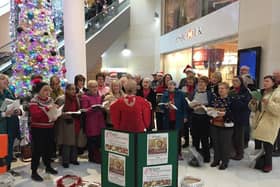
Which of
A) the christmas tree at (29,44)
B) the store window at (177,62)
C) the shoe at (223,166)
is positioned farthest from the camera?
the store window at (177,62)

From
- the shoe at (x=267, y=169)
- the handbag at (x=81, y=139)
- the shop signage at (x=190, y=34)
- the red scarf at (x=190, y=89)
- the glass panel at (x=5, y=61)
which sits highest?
the shop signage at (x=190, y=34)

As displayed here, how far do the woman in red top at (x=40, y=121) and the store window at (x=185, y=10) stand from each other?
5817 mm

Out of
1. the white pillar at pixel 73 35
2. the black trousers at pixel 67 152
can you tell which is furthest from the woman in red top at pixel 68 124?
the white pillar at pixel 73 35

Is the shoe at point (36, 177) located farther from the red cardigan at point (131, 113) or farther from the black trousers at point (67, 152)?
the red cardigan at point (131, 113)

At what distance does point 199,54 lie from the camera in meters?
9.84

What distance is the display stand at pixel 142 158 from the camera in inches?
103

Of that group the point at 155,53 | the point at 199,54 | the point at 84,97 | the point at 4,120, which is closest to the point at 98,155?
the point at 84,97

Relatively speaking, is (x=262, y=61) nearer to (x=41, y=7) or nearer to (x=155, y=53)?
(x=41, y=7)

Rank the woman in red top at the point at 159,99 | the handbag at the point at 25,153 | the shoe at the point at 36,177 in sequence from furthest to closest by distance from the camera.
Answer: the woman in red top at the point at 159,99 < the handbag at the point at 25,153 < the shoe at the point at 36,177

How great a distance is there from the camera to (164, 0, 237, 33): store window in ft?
28.6

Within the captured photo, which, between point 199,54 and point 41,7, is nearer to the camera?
point 41,7

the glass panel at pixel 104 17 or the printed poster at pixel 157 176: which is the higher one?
the glass panel at pixel 104 17

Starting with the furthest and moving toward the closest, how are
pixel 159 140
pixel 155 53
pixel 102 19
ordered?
pixel 155 53, pixel 102 19, pixel 159 140

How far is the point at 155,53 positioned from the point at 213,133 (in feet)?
33.8
